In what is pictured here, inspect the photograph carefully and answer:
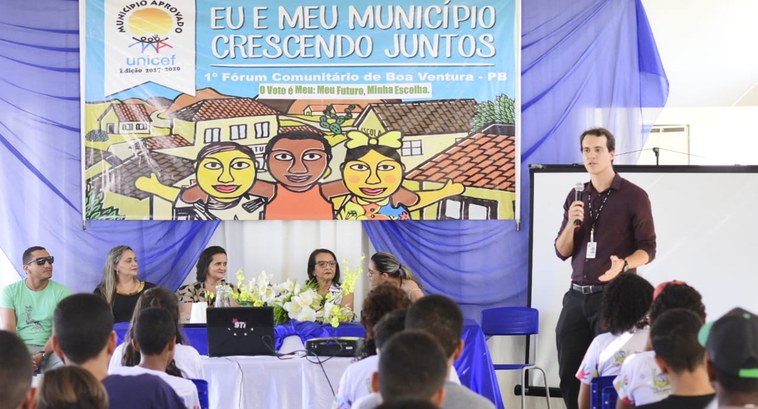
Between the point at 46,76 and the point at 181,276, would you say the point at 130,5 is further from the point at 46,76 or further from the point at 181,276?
the point at 181,276

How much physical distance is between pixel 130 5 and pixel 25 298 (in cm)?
227

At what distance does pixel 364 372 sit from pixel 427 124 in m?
3.69

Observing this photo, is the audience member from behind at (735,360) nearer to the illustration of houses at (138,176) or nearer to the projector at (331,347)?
the projector at (331,347)

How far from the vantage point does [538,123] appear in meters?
6.69

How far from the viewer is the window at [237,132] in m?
6.76

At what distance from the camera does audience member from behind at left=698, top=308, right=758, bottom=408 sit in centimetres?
209

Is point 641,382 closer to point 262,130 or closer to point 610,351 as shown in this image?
point 610,351

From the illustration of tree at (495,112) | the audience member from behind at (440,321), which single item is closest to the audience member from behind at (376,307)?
the audience member from behind at (440,321)

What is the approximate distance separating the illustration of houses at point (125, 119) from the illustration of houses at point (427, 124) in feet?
5.76

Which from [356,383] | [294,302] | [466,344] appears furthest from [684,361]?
[294,302]

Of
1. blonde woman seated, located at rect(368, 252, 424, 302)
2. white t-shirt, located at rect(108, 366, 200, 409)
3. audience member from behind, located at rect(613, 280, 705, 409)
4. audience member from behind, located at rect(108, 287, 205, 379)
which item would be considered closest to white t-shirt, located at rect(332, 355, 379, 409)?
white t-shirt, located at rect(108, 366, 200, 409)

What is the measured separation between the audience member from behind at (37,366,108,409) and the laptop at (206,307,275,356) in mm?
2434

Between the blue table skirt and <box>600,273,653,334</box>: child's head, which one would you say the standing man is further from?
<box>600,273,653,334</box>: child's head

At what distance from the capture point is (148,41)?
268 inches
